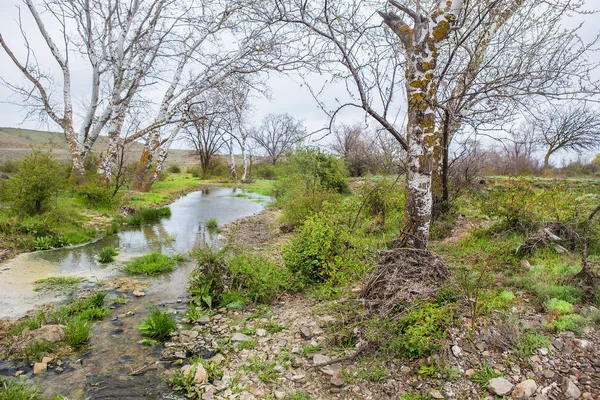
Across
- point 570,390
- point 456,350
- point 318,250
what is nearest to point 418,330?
point 456,350

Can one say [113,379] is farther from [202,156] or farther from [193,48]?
[202,156]

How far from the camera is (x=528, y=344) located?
123 inches

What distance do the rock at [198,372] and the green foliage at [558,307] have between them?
11.7 feet

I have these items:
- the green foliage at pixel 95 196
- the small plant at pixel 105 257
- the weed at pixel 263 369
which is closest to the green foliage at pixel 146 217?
the green foliage at pixel 95 196

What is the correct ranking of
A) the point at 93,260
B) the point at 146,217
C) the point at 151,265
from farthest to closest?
1. the point at 146,217
2. the point at 93,260
3. the point at 151,265

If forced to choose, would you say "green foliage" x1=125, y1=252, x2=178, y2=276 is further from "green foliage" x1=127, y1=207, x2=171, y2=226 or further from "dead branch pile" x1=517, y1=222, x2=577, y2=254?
"dead branch pile" x1=517, y1=222, x2=577, y2=254

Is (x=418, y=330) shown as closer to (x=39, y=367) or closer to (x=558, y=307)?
(x=558, y=307)

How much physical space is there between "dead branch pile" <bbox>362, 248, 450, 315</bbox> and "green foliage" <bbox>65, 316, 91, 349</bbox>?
3.42 metres

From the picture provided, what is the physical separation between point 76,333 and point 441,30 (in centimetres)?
550

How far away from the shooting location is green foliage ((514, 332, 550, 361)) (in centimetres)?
304

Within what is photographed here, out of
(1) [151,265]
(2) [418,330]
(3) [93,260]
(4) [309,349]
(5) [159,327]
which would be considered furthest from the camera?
(3) [93,260]

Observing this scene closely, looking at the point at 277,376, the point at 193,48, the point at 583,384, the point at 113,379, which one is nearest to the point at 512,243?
the point at 583,384

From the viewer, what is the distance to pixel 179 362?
3842mm

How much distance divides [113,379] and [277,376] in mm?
1681
